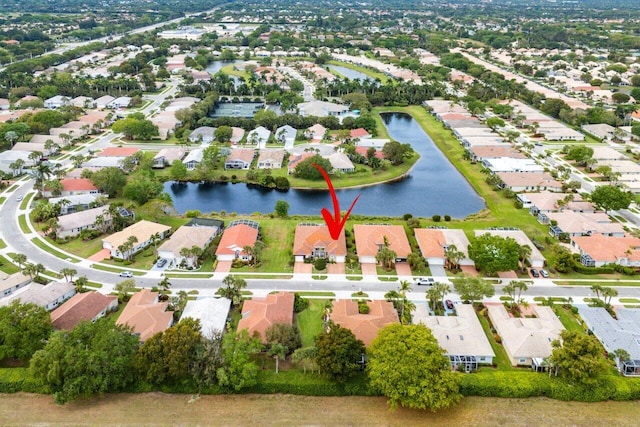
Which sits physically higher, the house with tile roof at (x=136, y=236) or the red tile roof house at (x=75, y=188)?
the house with tile roof at (x=136, y=236)

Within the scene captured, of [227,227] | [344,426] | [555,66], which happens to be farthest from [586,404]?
[555,66]

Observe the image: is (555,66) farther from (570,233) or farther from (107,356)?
(107,356)

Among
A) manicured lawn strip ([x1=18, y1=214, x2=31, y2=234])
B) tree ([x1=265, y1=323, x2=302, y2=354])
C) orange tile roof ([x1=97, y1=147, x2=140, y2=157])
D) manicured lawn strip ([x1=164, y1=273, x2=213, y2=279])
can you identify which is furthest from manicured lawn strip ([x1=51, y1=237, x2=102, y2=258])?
orange tile roof ([x1=97, y1=147, x2=140, y2=157])

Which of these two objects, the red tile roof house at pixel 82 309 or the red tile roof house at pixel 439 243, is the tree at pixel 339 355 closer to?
the red tile roof house at pixel 439 243

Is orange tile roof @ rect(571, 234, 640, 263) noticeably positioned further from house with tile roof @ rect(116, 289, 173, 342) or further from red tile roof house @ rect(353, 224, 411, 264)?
house with tile roof @ rect(116, 289, 173, 342)

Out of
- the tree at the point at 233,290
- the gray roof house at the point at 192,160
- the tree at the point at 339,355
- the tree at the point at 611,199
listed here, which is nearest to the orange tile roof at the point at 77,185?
the gray roof house at the point at 192,160

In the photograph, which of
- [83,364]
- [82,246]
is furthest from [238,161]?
[83,364]

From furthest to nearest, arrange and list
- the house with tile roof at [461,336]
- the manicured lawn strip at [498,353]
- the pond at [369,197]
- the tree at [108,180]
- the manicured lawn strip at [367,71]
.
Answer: the manicured lawn strip at [367,71] < the pond at [369,197] < the tree at [108,180] < the manicured lawn strip at [498,353] < the house with tile roof at [461,336]
